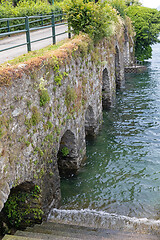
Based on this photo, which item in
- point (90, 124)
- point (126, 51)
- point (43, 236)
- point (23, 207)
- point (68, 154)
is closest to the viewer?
point (43, 236)

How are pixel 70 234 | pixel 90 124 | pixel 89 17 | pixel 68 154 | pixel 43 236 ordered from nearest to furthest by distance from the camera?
pixel 43 236 → pixel 70 234 → pixel 68 154 → pixel 89 17 → pixel 90 124

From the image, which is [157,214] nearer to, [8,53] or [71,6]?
[8,53]

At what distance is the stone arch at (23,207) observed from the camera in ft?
22.5

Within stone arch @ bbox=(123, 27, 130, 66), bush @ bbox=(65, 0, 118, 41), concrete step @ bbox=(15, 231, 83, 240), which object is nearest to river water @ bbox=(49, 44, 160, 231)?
concrete step @ bbox=(15, 231, 83, 240)

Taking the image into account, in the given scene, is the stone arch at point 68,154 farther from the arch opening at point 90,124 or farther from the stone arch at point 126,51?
the stone arch at point 126,51

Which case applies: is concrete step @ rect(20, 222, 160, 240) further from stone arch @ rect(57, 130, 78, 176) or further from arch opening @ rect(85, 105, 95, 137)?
arch opening @ rect(85, 105, 95, 137)

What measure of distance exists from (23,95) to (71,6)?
6.24 metres

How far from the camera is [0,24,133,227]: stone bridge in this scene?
18.0 feet

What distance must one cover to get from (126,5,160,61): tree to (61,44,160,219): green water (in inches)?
641

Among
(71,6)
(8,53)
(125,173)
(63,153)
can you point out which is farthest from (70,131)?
(71,6)

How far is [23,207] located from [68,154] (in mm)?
3234

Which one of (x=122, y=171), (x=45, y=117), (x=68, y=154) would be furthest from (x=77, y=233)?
(x=122, y=171)

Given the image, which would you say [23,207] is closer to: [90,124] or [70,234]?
[70,234]

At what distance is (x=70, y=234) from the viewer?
6.04m
